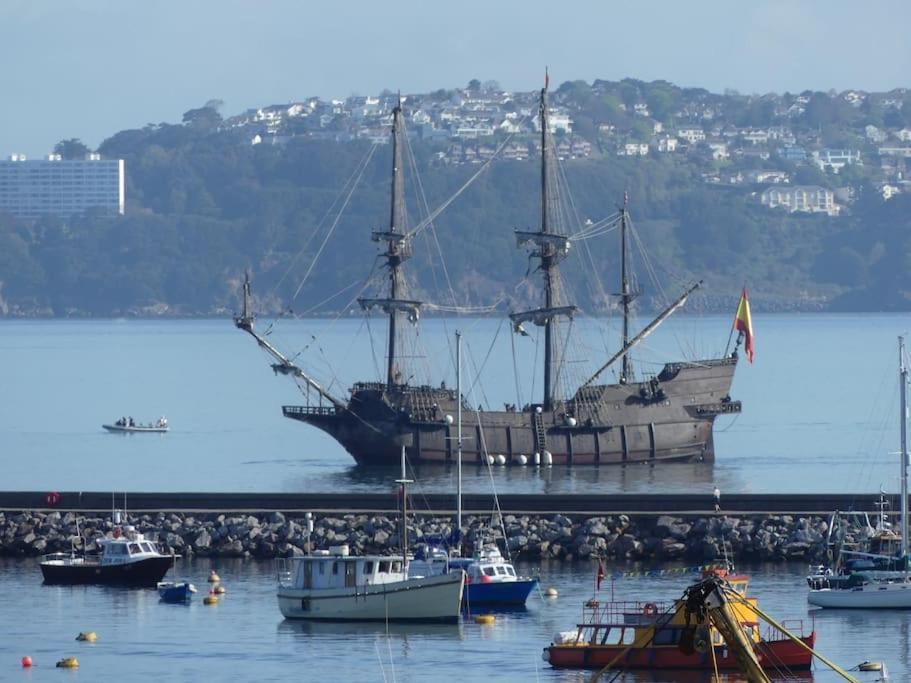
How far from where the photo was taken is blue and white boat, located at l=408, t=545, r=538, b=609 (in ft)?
181

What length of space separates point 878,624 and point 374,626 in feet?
36.6

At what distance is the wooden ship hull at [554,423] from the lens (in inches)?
3681

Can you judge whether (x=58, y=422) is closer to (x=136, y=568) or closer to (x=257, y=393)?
(x=257, y=393)

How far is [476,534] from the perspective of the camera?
62312 millimetres

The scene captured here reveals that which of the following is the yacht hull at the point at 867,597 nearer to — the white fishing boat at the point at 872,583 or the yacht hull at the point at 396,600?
the white fishing boat at the point at 872,583

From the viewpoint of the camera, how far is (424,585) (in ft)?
175

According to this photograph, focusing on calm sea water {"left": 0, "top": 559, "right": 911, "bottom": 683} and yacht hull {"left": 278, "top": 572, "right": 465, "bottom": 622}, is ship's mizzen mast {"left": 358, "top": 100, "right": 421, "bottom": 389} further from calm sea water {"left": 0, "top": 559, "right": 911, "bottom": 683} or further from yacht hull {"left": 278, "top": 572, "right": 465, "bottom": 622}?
yacht hull {"left": 278, "top": 572, "right": 465, "bottom": 622}

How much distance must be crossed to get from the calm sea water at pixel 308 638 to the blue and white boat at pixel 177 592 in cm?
33

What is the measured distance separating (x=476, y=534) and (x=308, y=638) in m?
10.3

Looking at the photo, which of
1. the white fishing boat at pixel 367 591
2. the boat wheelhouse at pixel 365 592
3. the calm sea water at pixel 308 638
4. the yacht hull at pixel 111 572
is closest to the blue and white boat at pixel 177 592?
the calm sea water at pixel 308 638

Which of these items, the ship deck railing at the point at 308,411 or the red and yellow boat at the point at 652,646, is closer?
the red and yellow boat at the point at 652,646

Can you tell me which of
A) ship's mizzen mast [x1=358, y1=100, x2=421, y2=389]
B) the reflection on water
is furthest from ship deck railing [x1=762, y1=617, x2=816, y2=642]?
ship's mizzen mast [x1=358, y1=100, x2=421, y2=389]

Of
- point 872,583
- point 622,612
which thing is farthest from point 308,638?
point 872,583

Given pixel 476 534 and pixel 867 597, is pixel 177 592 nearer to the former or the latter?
pixel 476 534
